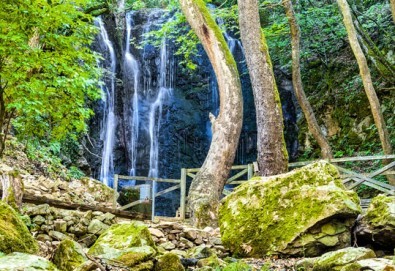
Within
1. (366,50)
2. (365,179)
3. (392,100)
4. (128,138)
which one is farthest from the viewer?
(128,138)

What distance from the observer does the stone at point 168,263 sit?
395cm

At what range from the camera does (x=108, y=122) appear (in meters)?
18.7

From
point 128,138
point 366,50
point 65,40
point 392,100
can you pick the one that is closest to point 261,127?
point 65,40

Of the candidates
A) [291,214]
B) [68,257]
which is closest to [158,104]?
[291,214]

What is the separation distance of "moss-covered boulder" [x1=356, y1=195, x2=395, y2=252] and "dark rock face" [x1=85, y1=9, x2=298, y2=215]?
13770 mm

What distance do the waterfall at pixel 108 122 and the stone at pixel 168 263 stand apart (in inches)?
550

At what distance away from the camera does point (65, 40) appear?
590 centimetres

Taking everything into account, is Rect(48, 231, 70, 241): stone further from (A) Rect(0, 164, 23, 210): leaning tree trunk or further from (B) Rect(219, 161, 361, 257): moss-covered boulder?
(B) Rect(219, 161, 361, 257): moss-covered boulder

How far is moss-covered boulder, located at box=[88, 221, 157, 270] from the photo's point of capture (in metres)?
3.92

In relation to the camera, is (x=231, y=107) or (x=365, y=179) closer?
(x=231, y=107)

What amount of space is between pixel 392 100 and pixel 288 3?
567 centimetres

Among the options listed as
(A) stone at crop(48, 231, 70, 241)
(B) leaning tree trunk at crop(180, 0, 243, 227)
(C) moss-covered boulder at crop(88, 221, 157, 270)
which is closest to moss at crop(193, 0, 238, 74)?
(B) leaning tree trunk at crop(180, 0, 243, 227)

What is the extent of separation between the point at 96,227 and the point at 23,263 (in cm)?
425

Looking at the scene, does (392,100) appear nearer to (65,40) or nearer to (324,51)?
(324,51)
